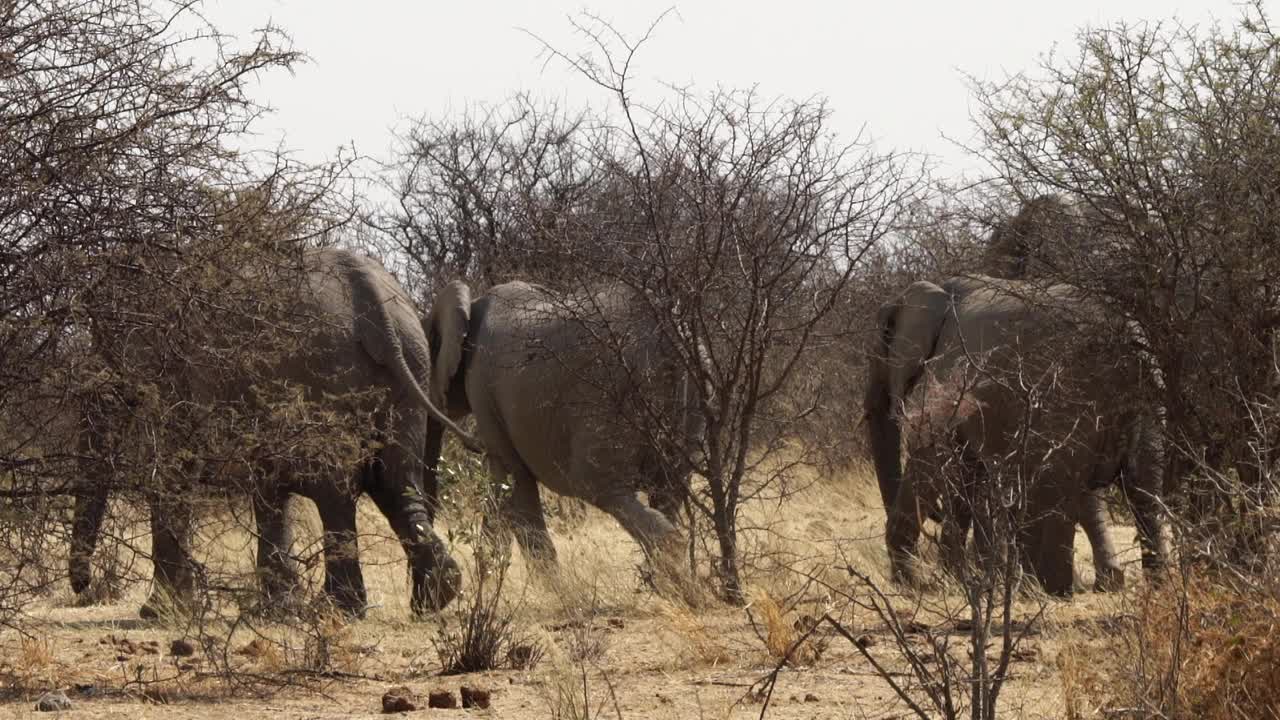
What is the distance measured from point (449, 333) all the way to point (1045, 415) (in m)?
4.52

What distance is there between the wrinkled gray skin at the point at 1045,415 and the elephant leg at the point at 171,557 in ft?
10.2

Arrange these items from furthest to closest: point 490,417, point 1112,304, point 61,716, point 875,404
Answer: point 875,404, point 490,417, point 1112,304, point 61,716

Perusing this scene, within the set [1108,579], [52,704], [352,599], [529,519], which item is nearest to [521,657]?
[52,704]

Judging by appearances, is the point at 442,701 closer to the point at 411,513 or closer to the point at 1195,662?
the point at 1195,662

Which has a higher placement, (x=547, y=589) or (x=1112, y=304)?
(x=1112, y=304)

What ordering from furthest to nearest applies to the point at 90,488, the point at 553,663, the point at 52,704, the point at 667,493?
the point at 667,493 < the point at 90,488 < the point at 553,663 < the point at 52,704

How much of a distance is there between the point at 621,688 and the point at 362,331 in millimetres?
3999

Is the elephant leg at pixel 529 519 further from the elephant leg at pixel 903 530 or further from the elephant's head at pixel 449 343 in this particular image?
the elephant leg at pixel 903 530

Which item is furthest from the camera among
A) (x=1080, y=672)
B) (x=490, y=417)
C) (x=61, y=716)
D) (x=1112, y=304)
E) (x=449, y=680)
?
(x=490, y=417)

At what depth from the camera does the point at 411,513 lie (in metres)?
10.2

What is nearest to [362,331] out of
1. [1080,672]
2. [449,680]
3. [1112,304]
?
[449,680]

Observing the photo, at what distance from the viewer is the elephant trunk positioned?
6719 millimetres

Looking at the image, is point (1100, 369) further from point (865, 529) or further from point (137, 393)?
point (865, 529)

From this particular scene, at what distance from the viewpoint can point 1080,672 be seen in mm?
5633
